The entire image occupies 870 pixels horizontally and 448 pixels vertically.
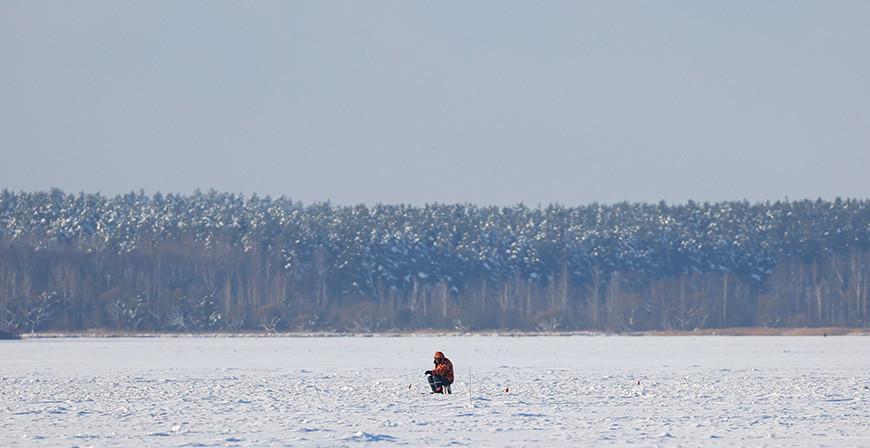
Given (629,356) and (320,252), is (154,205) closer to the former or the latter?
(320,252)

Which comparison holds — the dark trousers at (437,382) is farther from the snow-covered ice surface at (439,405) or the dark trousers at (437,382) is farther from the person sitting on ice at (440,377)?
the snow-covered ice surface at (439,405)

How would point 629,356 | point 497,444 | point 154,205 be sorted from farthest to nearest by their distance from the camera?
point 154,205 < point 629,356 < point 497,444

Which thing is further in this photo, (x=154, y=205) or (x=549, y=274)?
(x=154, y=205)

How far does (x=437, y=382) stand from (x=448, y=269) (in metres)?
87.4

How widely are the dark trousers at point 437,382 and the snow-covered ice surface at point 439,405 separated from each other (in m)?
0.40

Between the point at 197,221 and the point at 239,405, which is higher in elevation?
the point at 197,221

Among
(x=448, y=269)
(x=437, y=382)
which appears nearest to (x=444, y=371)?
(x=437, y=382)

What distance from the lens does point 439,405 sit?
2466 cm

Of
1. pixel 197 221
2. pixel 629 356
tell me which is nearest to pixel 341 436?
pixel 629 356

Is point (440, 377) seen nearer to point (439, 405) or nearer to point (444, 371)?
point (444, 371)

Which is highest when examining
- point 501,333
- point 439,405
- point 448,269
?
point 448,269

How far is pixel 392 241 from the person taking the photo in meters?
114

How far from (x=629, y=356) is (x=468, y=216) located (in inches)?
2948

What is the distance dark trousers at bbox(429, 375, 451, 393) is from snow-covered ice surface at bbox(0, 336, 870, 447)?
403 millimetres
